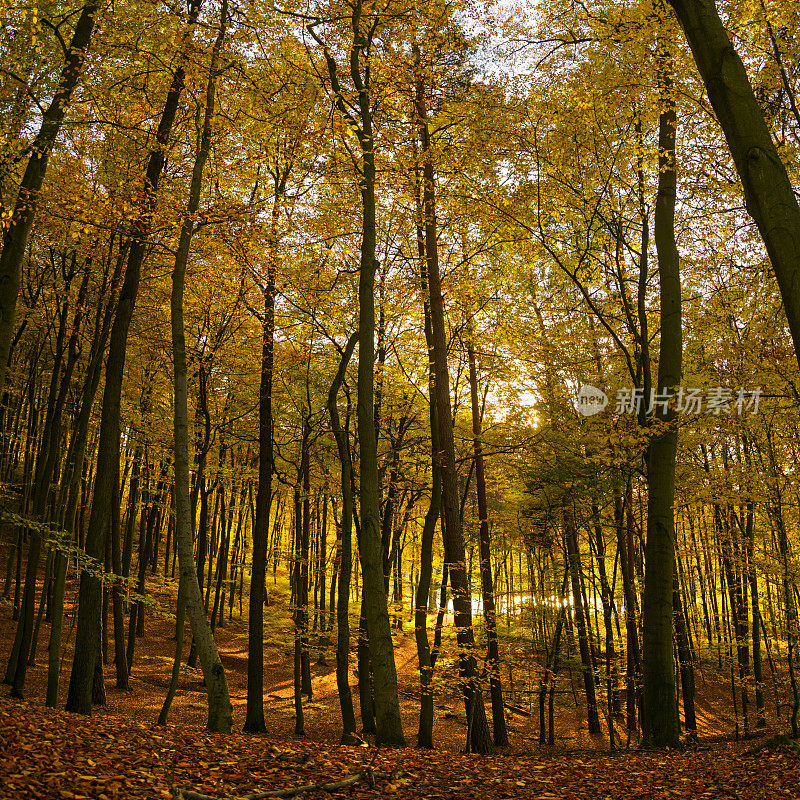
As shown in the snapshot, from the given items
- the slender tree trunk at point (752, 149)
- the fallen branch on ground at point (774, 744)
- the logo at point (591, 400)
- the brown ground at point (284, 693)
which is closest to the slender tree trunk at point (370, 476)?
the brown ground at point (284, 693)

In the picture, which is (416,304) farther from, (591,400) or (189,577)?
(189,577)

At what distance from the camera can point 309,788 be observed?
4168 mm

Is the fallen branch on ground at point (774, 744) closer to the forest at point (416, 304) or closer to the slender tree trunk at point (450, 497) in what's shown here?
the forest at point (416, 304)

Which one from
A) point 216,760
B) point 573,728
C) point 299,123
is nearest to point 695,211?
point 299,123

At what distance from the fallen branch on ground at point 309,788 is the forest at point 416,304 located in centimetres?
5

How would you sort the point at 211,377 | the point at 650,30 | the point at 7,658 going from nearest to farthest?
the point at 650,30
the point at 7,658
the point at 211,377

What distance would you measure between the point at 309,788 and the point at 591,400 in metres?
11.1

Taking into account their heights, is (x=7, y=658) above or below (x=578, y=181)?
below

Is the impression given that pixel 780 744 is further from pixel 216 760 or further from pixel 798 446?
pixel 798 446

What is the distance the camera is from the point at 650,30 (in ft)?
24.1

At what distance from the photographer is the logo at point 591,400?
528 inches

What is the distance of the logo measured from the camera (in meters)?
13.4

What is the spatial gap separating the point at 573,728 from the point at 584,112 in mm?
16172

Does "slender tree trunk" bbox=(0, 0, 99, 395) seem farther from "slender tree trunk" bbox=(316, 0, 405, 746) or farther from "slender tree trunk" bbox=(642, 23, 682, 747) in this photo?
"slender tree trunk" bbox=(642, 23, 682, 747)
